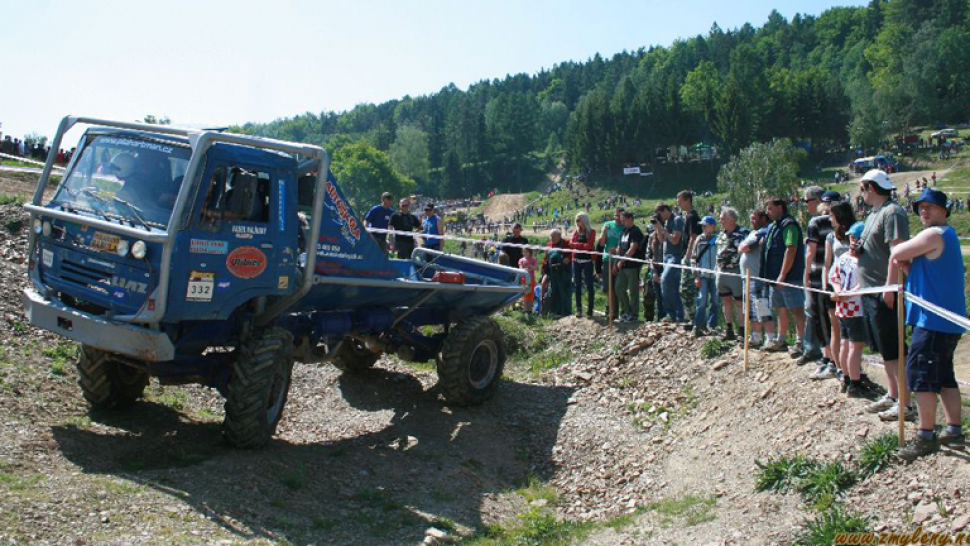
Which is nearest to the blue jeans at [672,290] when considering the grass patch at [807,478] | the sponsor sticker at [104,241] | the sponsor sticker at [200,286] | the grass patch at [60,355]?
the grass patch at [807,478]

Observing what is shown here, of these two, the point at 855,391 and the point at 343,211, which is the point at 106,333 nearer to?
the point at 343,211

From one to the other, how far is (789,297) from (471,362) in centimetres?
442

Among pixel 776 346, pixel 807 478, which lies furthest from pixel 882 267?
pixel 776 346

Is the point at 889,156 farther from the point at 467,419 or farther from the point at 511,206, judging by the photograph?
the point at 467,419

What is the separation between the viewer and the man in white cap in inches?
298

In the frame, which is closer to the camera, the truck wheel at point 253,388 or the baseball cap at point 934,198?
the baseball cap at point 934,198

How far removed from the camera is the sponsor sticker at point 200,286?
8.00 meters

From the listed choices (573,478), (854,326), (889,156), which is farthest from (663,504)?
(889,156)

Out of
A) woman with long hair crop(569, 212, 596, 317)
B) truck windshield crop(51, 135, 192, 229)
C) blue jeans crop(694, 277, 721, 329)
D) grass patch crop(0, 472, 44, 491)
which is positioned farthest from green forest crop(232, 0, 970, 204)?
grass patch crop(0, 472, 44, 491)

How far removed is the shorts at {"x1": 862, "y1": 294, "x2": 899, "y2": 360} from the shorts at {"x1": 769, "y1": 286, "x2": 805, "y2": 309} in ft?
8.04

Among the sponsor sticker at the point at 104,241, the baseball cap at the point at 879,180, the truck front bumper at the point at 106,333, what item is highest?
the baseball cap at the point at 879,180

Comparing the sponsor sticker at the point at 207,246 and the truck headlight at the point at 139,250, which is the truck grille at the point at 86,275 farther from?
the sponsor sticker at the point at 207,246

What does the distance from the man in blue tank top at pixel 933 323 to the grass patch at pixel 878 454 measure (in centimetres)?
18

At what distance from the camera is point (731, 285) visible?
11.6 meters
